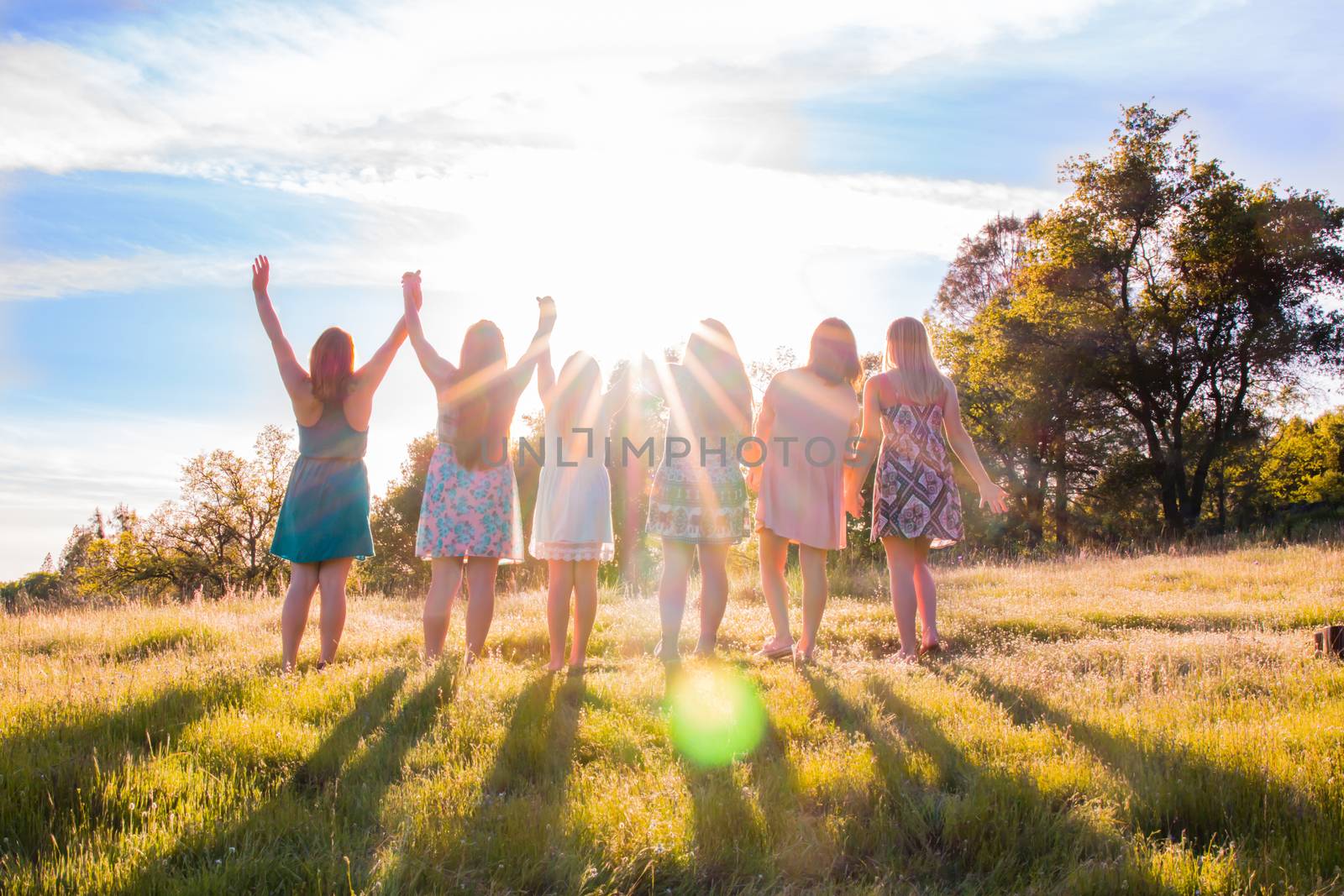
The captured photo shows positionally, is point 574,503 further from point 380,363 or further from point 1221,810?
point 1221,810

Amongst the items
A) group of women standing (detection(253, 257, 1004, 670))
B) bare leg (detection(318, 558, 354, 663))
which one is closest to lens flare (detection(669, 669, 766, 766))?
group of women standing (detection(253, 257, 1004, 670))

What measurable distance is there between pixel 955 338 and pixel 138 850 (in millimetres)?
35305

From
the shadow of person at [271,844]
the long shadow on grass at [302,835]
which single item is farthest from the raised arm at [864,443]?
the shadow of person at [271,844]

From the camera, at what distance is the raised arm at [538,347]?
6.02 meters

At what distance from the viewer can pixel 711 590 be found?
642 cm

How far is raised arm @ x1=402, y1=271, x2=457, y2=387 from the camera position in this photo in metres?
6.06

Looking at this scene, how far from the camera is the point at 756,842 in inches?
120

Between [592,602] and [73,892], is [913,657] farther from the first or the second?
[73,892]

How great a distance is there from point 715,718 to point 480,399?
2852mm

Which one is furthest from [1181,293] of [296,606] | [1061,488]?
[296,606]

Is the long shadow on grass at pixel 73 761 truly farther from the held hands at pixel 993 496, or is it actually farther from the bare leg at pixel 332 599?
the held hands at pixel 993 496

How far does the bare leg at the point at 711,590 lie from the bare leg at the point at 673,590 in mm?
143

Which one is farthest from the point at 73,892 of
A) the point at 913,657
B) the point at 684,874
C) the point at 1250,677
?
the point at 1250,677

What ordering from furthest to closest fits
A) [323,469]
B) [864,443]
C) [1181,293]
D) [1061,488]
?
[1061,488], [1181,293], [864,443], [323,469]
